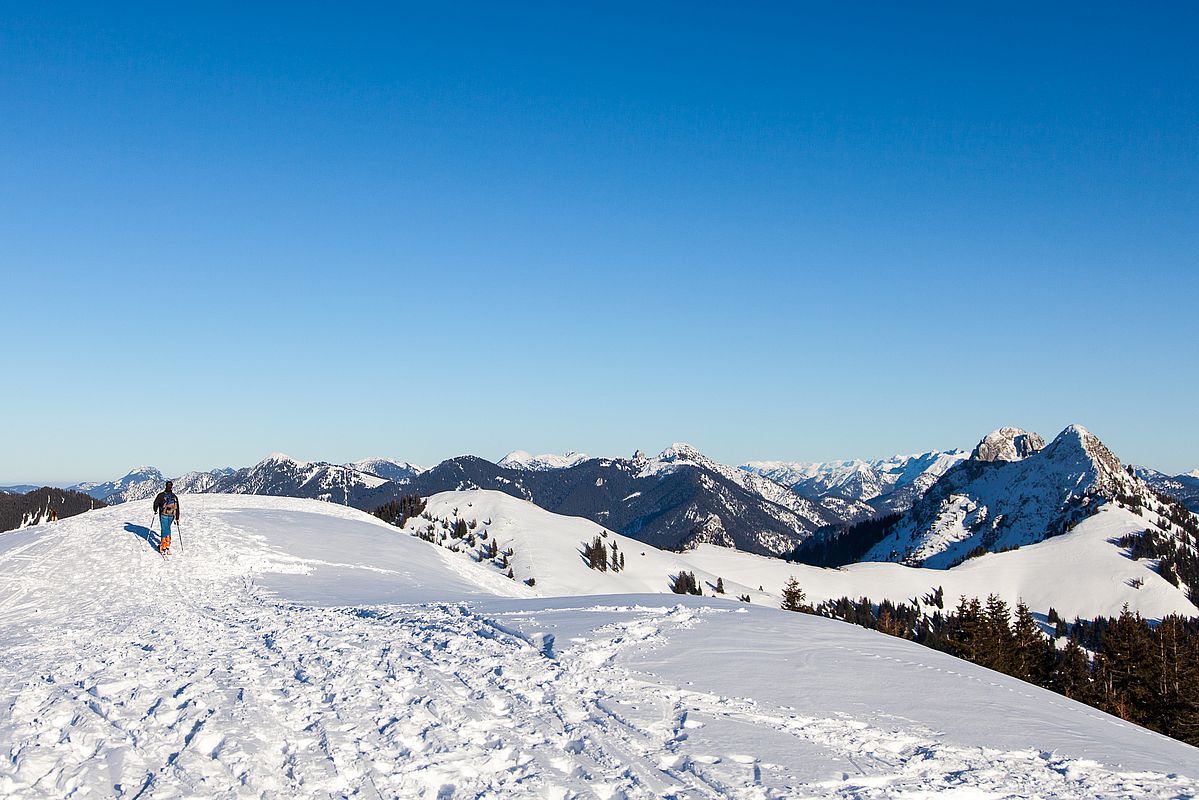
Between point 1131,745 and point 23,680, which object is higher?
point 1131,745

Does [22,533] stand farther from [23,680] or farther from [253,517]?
[23,680]

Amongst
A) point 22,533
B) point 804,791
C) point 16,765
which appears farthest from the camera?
point 22,533

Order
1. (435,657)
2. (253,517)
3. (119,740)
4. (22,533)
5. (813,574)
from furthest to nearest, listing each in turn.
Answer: (813,574), (253,517), (22,533), (435,657), (119,740)

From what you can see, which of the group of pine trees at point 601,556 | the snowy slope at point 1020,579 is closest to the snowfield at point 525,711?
the group of pine trees at point 601,556

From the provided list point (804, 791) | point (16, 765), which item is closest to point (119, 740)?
point (16, 765)

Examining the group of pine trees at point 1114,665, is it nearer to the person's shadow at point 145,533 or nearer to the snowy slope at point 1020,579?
the person's shadow at point 145,533

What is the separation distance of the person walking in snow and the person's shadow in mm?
248

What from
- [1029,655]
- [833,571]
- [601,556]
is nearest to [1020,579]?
[833,571]

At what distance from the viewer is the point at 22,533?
39.7 meters

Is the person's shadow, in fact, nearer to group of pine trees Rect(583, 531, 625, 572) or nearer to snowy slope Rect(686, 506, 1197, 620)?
group of pine trees Rect(583, 531, 625, 572)

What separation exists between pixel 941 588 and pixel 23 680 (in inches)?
5580

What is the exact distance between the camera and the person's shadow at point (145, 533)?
111ft

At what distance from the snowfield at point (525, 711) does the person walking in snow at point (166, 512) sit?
31.4ft

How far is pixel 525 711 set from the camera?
1079 cm
